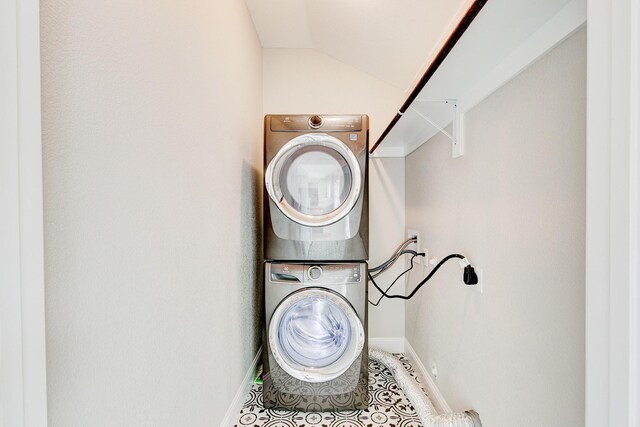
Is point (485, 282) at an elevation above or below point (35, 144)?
below

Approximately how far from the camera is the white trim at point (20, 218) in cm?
44

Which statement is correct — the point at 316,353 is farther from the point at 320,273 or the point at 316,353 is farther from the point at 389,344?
the point at 389,344

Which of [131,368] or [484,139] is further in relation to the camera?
[484,139]

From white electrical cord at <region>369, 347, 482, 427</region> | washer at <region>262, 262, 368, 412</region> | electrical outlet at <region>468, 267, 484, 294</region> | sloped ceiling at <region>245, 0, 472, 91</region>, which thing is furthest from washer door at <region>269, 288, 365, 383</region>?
sloped ceiling at <region>245, 0, 472, 91</region>

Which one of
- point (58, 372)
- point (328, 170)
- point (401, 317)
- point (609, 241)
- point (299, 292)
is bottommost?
point (401, 317)

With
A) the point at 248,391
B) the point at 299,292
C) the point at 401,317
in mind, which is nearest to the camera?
the point at 299,292

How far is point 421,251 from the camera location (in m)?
2.16

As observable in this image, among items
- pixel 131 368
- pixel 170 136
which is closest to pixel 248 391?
pixel 131 368

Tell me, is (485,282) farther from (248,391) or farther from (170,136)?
(248,391)

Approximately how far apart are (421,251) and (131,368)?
181 cm

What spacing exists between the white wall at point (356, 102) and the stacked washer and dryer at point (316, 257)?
836 millimetres

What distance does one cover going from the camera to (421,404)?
64.7 inches

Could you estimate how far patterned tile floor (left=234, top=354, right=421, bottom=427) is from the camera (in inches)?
67.4

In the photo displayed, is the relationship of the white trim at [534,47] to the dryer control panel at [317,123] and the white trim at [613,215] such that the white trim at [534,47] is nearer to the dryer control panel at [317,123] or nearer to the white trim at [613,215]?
the white trim at [613,215]
